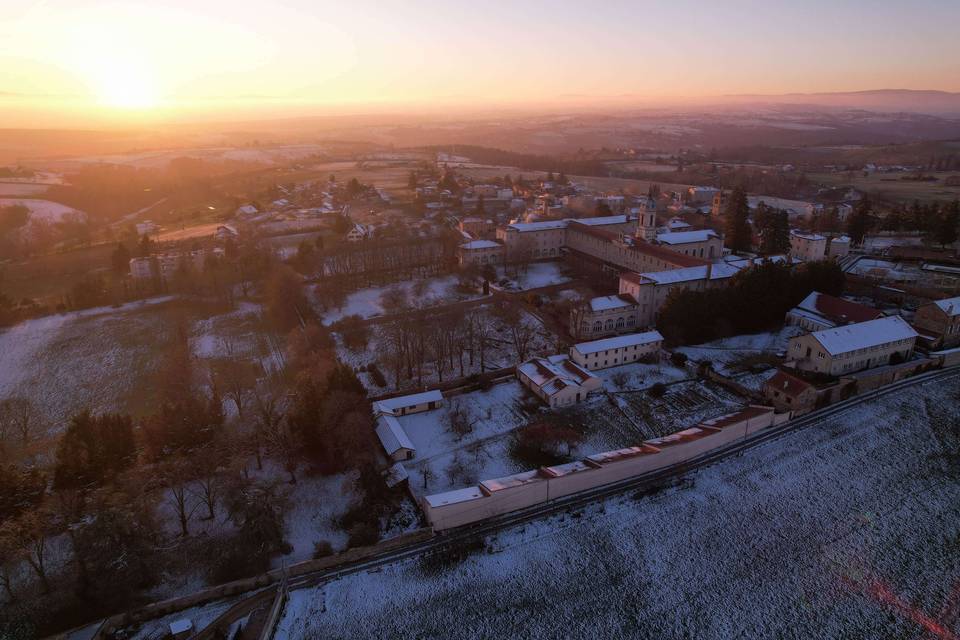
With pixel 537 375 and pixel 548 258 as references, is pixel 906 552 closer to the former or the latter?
pixel 537 375

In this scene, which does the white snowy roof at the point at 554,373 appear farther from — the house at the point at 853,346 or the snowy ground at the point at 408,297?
the snowy ground at the point at 408,297

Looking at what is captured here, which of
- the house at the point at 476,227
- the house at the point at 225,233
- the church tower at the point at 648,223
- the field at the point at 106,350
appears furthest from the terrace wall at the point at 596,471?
the house at the point at 225,233

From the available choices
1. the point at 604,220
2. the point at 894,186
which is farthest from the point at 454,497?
the point at 894,186

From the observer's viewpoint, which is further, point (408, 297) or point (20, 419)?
point (408, 297)

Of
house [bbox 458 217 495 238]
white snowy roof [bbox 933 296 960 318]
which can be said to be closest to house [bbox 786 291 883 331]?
white snowy roof [bbox 933 296 960 318]

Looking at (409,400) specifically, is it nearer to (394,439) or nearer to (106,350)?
(394,439)

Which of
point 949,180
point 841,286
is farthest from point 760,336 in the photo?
point 949,180
